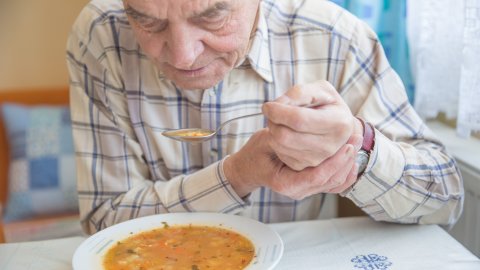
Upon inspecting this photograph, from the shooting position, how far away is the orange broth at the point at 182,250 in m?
0.98

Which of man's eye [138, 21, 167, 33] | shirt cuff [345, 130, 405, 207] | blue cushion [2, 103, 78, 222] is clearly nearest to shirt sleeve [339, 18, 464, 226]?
shirt cuff [345, 130, 405, 207]

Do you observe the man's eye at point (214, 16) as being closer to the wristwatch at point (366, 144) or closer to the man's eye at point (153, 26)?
the man's eye at point (153, 26)

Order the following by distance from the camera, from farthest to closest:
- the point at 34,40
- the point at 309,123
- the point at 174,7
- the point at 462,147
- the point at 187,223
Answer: the point at 34,40, the point at 462,147, the point at 187,223, the point at 174,7, the point at 309,123

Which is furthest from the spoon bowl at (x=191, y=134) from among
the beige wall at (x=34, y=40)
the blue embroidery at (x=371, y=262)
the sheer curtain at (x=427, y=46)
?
the beige wall at (x=34, y=40)

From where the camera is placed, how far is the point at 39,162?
8.21 ft

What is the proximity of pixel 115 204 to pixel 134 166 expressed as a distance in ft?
0.33

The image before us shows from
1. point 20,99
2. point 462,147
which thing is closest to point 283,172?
point 462,147

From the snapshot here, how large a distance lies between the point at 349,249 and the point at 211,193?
0.31m

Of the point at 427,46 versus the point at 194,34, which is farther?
the point at 427,46

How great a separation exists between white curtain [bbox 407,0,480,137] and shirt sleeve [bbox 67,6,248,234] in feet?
2.44

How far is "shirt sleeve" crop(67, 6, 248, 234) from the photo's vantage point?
1.22m

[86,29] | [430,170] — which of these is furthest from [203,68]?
[430,170]

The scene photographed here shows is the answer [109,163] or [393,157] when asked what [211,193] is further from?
[393,157]

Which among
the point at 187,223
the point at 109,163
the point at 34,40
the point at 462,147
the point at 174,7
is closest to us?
the point at 174,7
